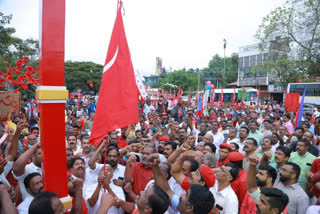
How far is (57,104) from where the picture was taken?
1.87 metres

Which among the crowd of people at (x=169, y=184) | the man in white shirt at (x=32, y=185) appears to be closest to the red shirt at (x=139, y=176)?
the crowd of people at (x=169, y=184)

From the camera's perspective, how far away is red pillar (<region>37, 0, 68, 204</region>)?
5.93 ft

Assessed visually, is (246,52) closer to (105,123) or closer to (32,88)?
(32,88)

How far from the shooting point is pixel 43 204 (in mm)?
1837

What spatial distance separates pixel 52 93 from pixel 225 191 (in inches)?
82.5

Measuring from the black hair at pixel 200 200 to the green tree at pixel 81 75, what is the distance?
1732 inches

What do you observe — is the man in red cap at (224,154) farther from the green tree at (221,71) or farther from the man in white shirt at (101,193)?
the green tree at (221,71)

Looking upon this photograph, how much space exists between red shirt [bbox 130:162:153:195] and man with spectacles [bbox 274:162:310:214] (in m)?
1.75

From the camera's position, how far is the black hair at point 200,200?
7.06 feet

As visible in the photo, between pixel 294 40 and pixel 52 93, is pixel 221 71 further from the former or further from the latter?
pixel 52 93

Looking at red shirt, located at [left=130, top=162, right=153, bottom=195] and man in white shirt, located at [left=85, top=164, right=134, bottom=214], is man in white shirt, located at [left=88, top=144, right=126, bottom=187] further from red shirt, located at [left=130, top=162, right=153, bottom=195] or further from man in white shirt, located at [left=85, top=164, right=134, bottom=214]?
man in white shirt, located at [left=85, top=164, right=134, bottom=214]

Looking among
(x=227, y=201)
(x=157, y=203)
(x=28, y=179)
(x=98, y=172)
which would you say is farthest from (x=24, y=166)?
(x=227, y=201)

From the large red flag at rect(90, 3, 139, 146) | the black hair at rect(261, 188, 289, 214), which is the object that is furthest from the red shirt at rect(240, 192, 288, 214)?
the large red flag at rect(90, 3, 139, 146)

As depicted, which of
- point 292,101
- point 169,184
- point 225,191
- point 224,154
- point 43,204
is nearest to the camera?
point 43,204
